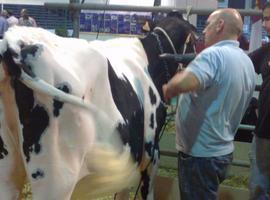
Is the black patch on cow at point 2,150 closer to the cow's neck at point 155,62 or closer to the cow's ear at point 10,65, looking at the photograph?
the cow's ear at point 10,65

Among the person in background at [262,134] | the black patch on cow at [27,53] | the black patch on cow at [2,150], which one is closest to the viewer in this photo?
the black patch on cow at [27,53]

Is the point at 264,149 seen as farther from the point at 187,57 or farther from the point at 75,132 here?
the point at 75,132

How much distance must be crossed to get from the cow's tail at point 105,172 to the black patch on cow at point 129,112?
0.31 feet

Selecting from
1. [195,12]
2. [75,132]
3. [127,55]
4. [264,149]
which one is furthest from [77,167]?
[195,12]

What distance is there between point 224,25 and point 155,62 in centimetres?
111

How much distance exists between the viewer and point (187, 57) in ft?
14.2

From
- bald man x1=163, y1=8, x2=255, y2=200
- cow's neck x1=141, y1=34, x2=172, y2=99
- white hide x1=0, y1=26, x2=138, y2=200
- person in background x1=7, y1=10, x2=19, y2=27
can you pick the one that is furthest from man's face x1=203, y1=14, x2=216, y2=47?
person in background x1=7, y1=10, x2=19, y2=27

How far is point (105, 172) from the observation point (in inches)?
142

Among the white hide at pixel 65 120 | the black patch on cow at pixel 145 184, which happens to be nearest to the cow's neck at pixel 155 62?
the black patch on cow at pixel 145 184

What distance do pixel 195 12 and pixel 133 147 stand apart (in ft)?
6.28

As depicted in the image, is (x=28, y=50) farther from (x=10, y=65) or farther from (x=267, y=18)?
(x=267, y=18)

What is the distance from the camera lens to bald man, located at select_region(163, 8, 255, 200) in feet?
11.7

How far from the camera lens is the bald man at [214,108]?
357 centimetres

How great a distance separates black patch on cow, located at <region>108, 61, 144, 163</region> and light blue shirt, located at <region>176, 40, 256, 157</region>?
328 mm
